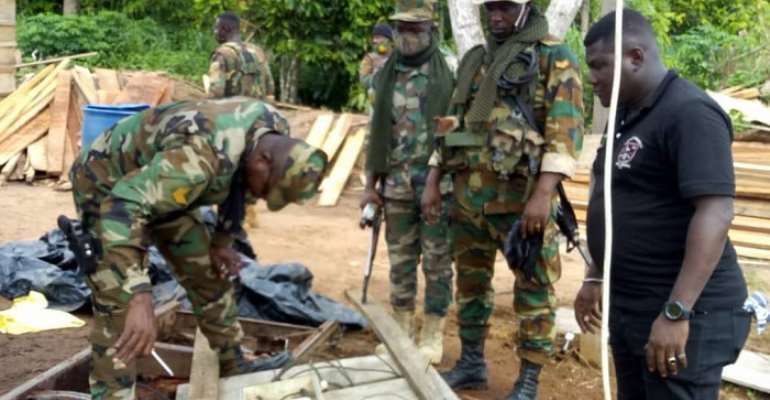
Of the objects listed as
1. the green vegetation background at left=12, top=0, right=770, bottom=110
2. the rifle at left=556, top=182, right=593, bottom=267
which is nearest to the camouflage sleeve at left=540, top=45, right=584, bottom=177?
the rifle at left=556, top=182, right=593, bottom=267

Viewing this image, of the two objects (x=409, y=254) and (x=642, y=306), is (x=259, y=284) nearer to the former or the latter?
(x=409, y=254)

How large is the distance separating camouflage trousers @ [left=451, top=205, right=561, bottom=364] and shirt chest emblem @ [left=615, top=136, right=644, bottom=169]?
1.37m

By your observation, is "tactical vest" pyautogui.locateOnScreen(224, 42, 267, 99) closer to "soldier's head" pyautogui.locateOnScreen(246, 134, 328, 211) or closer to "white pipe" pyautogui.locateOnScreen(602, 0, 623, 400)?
"soldier's head" pyautogui.locateOnScreen(246, 134, 328, 211)

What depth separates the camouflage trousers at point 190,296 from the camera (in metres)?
3.65

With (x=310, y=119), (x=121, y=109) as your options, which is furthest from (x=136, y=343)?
(x=310, y=119)

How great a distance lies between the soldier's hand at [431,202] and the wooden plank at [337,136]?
6490 millimetres

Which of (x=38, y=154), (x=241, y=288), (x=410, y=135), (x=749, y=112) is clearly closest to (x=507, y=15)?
(x=410, y=135)

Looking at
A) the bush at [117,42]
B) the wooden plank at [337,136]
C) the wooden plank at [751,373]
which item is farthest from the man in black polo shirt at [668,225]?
the bush at [117,42]

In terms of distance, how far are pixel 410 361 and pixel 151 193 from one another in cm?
162

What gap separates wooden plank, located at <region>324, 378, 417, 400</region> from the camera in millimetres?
4082

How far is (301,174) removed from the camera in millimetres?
3326

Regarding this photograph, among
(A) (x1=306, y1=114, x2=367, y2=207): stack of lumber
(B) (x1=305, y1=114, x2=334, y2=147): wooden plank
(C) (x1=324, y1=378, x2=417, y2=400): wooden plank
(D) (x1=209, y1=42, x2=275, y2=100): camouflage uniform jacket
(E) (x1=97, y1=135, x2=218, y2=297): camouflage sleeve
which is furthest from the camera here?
(B) (x1=305, y1=114, x2=334, y2=147): wooden plank

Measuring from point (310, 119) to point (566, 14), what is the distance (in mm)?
6166

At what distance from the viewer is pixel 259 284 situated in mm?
6070
